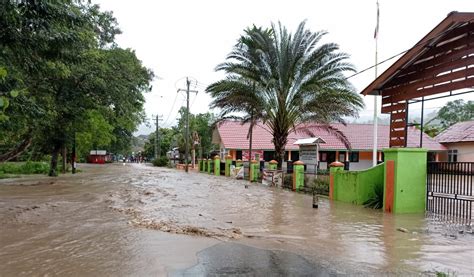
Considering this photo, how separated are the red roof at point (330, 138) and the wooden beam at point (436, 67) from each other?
894 inches

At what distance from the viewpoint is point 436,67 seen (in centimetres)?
1131

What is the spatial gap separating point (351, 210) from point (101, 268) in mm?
8771

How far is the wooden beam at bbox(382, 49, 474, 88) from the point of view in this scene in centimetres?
1025

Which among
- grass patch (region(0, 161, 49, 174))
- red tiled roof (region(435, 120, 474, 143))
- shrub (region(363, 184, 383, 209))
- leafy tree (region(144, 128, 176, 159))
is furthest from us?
leafy tree (region(144, 128, 176, 159))

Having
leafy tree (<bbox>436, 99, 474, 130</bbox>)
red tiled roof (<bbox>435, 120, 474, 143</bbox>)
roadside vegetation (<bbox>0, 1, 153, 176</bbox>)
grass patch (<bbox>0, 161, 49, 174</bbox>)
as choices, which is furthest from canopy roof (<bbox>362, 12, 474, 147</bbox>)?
leafy tree (<bbox>436, 99, 474, 130</bbox>)

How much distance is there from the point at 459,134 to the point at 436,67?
28.9 metres

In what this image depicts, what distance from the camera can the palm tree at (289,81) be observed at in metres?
20.2

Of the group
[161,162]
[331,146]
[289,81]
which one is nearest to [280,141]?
[289,81]

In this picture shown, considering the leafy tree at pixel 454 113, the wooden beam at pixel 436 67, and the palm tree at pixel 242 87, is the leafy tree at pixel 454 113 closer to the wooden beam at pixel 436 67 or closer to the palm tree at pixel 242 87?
the palm tree at pixel 242 87

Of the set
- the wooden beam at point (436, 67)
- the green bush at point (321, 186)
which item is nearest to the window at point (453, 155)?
the green bush at point (321, 186)

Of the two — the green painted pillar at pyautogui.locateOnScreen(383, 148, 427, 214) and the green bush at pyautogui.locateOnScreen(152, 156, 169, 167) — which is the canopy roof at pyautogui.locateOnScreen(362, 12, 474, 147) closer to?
the green painted pillar at pyautogui.locateOnScreen(383, 148, 427, 214)

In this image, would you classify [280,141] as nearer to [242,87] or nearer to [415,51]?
[242,87]

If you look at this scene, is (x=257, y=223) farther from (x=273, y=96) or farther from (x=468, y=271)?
(x=273, y=96)

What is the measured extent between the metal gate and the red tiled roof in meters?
26.1
